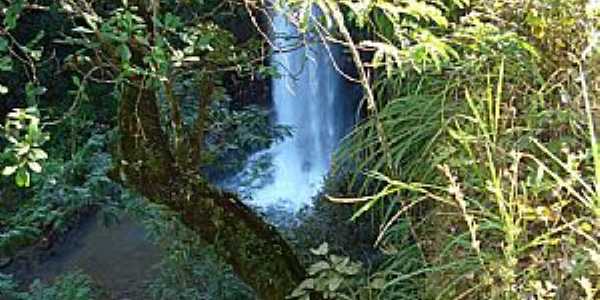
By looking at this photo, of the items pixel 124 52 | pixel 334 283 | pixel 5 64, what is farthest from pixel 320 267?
pixel 5 64

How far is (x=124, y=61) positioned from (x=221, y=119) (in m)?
1.54

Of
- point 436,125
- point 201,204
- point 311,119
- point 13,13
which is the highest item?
point 13,13

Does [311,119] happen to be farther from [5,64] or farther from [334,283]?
[5,64]

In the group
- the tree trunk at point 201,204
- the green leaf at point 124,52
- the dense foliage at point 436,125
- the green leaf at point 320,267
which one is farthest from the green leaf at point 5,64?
the green leaf at point 320,267

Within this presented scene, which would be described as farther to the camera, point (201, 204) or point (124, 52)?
point (201, 204)

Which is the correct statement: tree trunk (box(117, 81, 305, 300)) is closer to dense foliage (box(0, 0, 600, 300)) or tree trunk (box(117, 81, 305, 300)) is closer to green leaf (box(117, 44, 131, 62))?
dense foliage (box(0, 0, 600, 300))

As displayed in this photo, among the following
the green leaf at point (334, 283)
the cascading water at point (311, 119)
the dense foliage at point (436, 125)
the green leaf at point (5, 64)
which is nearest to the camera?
the dense foliage at point (436, 125)

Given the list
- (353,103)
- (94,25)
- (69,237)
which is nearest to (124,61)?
(94,25)

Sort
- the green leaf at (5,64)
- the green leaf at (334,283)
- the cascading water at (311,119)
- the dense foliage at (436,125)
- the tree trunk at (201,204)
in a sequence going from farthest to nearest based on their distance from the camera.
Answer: the cascading water at (311,119)
the tree trunk at (201,204)
the green leaf at (334,283)
the green leaf at (5,64)
the dense foliage at (436,125)

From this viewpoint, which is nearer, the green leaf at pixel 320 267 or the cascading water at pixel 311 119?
the green leaf at pixel 320 267

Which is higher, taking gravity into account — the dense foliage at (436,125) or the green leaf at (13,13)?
the green leaf at (13,13)

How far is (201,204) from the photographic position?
2.51m

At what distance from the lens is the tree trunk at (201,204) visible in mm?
2426

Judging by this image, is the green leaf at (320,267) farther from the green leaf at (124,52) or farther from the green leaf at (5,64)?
the green leaf at (5,64)
